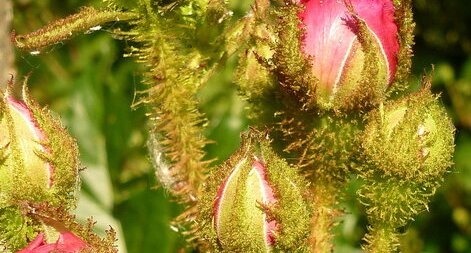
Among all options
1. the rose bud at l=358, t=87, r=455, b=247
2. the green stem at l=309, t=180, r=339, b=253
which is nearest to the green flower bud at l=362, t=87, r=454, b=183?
the rose bud at l=358, t=87, r=455, b=247

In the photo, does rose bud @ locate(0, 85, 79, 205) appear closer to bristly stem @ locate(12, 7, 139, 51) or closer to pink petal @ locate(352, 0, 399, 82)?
bristly stem @ locate(12, 7, 139, 51)

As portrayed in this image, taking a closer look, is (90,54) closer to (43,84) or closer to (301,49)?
(43,84)

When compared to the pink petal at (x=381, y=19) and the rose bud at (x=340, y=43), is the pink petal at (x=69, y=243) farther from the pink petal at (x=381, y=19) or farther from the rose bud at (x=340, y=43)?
the pink petal at (x=381, y=19)

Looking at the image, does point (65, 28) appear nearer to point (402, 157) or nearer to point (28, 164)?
point (28, 164)

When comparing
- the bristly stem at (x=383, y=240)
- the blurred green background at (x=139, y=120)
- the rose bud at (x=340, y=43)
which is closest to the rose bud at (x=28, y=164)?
the blurred green background at (x=139, y=120)

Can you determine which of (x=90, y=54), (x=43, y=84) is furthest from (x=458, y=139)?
(x=43, y=84)

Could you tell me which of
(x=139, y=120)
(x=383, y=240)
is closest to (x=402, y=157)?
(x=383, y=240)
